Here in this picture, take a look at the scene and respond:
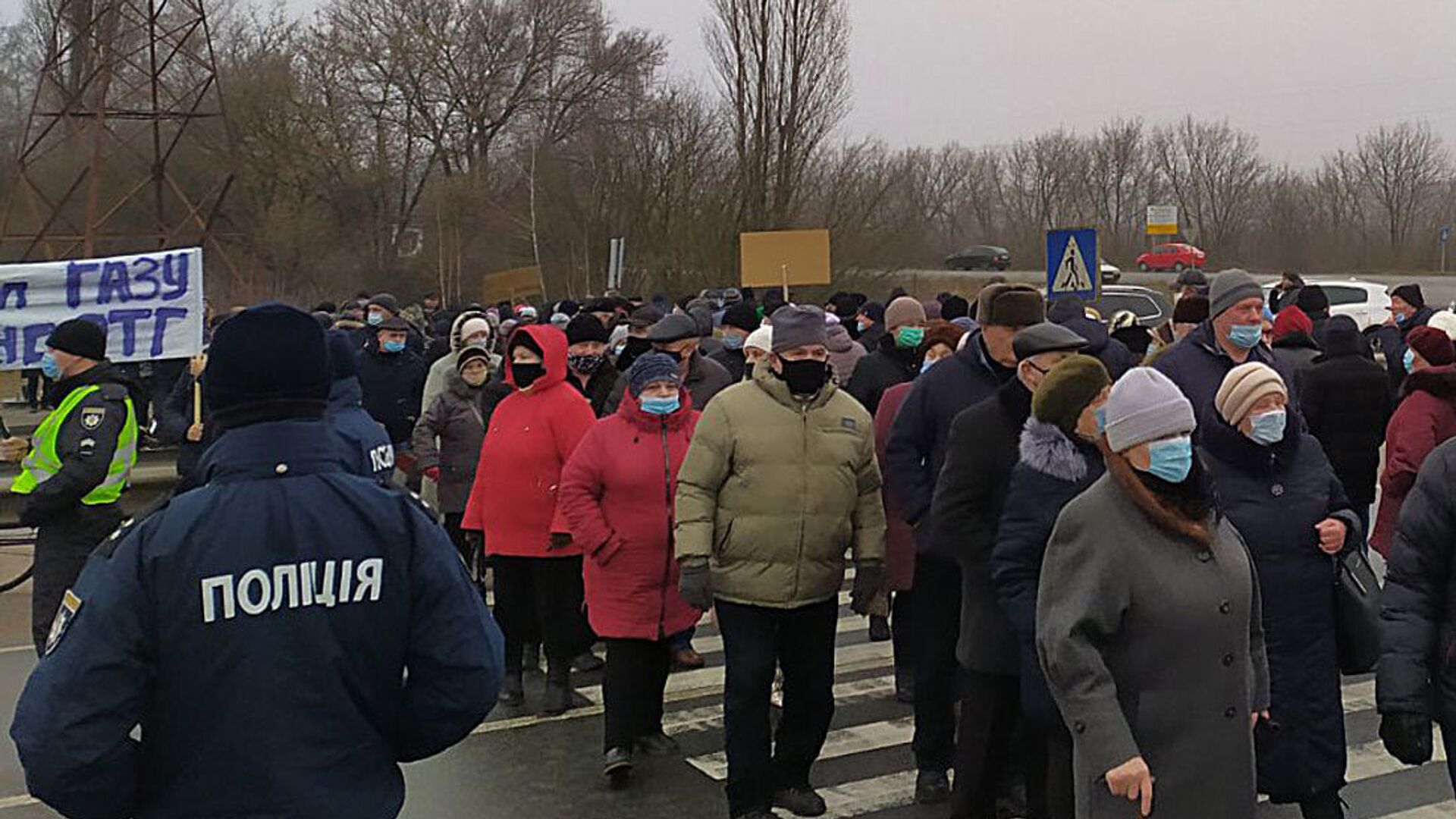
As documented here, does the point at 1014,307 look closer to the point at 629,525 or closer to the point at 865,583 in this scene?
the point at 865,583

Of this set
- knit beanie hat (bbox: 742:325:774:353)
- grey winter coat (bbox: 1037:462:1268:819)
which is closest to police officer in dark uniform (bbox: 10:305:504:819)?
grey winter coat (bbox: 1037:462:1268:819)

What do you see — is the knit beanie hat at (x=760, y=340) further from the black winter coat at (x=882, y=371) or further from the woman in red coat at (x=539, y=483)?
the woman in red coat at (x=539, y=483)

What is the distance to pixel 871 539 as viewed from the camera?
5.80 meters

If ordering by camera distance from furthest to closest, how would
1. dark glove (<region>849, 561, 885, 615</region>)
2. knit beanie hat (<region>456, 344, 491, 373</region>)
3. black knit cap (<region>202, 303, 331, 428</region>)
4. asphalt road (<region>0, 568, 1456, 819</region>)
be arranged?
knit beanie hat (<region>456, 344, 491, 373</region>), asphalt road (<region>0, 568, 1456, 819</region>), dark glove (<region>849, 561, 885, 615</region>), black knit cap (<region>202, 303, 331, 428</region>)

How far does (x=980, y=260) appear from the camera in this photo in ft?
201

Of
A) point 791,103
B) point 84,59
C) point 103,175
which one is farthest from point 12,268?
point 103,175

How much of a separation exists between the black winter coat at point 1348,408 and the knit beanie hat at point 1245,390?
425 centimetres

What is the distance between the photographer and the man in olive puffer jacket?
18.4ft

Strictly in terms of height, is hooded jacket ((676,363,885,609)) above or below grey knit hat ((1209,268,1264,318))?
below

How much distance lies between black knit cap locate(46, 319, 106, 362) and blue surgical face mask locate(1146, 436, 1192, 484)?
191 inches

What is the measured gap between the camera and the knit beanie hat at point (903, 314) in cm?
864

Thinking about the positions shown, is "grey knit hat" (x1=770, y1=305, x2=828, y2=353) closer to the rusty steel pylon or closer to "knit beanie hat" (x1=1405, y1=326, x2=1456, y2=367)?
"knit beanie hat" (x1=1405, y1=326, x2=1456, y2=367)

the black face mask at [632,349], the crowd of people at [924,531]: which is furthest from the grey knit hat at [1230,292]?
the black face mask at [632,349]

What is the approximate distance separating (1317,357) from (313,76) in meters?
37.8
